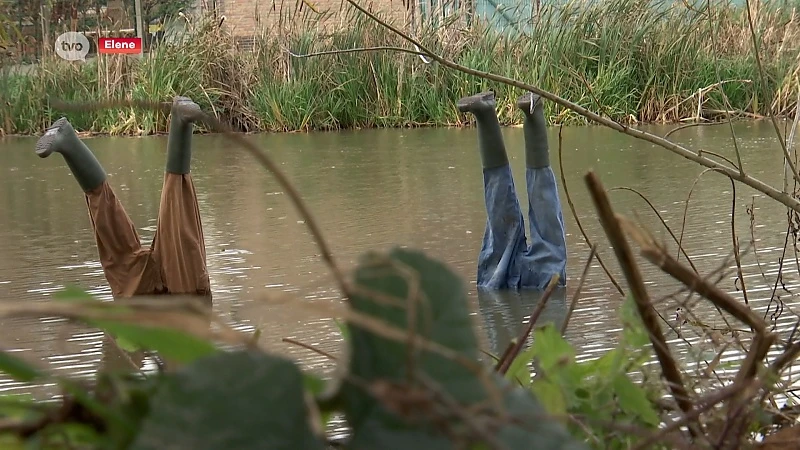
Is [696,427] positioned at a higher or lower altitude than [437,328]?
lower

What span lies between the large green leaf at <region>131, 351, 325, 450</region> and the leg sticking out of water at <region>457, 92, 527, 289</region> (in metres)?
3.24

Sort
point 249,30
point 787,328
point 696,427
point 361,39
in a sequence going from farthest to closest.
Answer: point 249,30
point 361,39
point 787,328
point 696,427

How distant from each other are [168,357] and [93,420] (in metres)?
0.05

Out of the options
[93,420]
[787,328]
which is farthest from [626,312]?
[787,328]

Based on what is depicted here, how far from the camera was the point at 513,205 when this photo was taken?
3.73 m

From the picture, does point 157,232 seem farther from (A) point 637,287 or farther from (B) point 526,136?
(A) point 637,287

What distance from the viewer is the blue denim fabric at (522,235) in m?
3.64

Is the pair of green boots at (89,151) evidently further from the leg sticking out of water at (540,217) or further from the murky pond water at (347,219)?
the leg sticking out of water at (540,217)

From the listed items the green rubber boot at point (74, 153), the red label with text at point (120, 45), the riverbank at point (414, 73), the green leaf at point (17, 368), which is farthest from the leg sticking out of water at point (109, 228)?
the red label with text at point (120, 45)

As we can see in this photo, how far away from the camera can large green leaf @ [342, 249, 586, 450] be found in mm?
456

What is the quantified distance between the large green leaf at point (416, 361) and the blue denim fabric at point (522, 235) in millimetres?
3172

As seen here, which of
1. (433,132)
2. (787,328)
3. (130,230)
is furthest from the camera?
(433,132)

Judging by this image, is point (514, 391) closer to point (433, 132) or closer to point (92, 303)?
point (92, 303)

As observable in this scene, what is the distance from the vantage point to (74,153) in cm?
365
